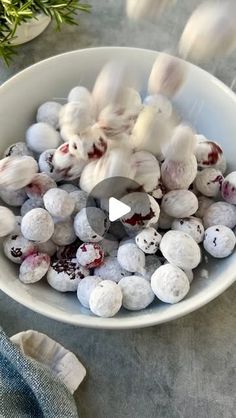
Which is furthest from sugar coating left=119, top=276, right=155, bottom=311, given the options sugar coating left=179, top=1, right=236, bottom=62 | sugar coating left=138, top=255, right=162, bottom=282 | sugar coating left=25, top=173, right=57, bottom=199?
sugar coating left=179, top=1, right=236, bottom=62

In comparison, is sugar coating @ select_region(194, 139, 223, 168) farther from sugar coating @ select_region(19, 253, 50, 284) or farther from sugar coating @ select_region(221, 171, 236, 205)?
sugar coating @ select_region(19, 253, 50, 284)

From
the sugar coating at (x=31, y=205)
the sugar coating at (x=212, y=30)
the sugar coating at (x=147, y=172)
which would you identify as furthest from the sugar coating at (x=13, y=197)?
the sugar coating at (x=212, y=30)

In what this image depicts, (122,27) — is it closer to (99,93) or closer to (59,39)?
(59,39)

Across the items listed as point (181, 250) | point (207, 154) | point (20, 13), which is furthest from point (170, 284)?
point (20, 13)

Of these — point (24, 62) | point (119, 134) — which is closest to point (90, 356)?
point (119, 134)

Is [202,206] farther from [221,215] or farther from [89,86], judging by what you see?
[89,86]

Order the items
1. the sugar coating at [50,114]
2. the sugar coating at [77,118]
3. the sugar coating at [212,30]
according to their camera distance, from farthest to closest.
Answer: the sugar coating at [50,114] → the sugar coating at [77,118] → the sugar coating at [212,30]

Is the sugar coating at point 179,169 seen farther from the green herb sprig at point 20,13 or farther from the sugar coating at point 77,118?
the green herb sprig at point 20,13
